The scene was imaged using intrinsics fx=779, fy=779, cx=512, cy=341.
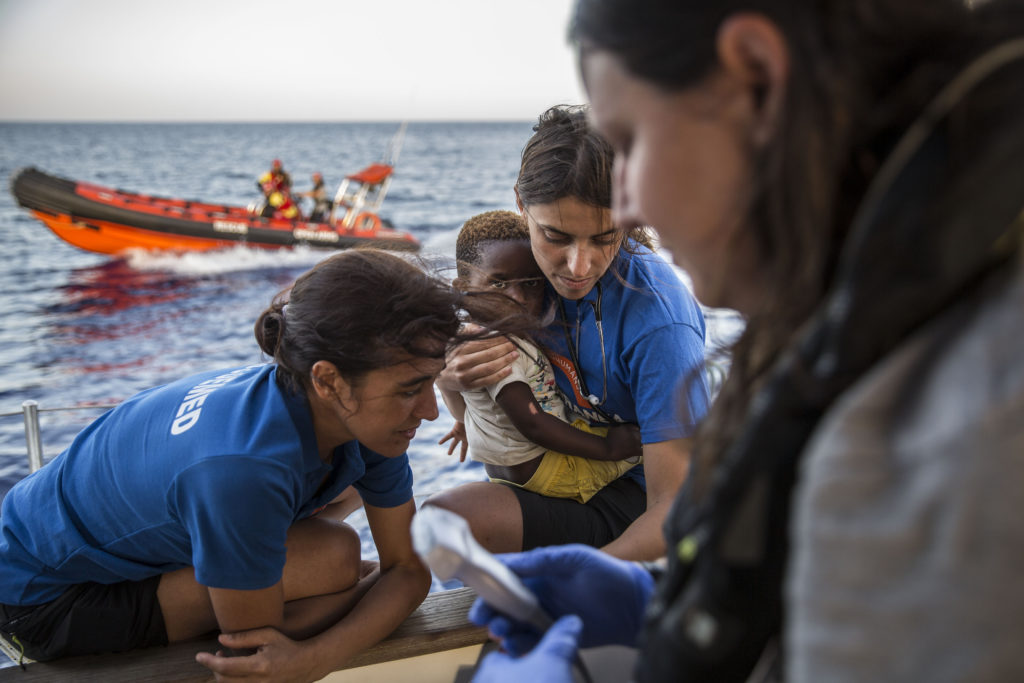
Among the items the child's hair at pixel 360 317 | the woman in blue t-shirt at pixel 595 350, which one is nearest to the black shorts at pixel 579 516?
the woman in blue t-shirt at pixel 595 350

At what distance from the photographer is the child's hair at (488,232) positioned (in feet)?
6.91

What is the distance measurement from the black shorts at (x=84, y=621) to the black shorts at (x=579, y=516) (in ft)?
2.77

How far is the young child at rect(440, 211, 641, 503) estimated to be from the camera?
6.31ft

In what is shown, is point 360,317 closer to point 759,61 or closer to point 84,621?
point 84,621

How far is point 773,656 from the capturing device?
0.71m

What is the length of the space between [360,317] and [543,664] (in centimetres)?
77

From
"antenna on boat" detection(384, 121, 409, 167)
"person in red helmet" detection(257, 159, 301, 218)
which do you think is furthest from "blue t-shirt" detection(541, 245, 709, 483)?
"person in red helmet" detection(257, 159, 301, 218)

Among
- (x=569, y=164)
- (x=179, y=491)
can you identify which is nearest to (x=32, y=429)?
(x=179, y=491)

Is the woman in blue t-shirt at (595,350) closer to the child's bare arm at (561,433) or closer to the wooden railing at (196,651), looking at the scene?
the child's bare arm at (561,433)

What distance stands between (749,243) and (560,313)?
127 cm

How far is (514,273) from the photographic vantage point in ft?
6.60

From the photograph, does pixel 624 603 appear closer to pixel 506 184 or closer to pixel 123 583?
pixel 123 583

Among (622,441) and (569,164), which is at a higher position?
(569,164)

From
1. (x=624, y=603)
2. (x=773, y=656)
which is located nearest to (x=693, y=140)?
(x=773, y=656)
